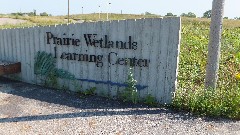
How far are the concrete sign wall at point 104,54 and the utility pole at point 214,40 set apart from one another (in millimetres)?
666

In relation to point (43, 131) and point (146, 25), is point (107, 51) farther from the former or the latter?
point (43, 131)

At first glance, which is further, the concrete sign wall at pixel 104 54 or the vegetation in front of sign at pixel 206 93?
the concrete sign wall at pixel 104 54

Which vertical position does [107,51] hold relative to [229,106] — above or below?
above

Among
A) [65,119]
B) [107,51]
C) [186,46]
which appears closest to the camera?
[65,119]

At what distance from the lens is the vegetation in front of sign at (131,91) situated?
7188mm

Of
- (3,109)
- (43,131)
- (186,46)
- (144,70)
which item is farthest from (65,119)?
(186,46)

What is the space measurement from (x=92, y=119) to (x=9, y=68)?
13.2ft

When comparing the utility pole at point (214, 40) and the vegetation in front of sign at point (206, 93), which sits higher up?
the utility pole at point (214, 40)

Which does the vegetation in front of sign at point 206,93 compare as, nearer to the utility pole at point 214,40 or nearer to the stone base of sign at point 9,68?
the utility pole at point 214,40

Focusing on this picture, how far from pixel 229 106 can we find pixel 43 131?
352 cm

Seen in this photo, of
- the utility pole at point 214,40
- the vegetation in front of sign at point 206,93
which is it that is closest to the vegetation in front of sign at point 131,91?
the vegetation in front of sign at point 206,93

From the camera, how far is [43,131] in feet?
18.8

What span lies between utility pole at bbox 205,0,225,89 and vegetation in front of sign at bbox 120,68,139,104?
1.56m

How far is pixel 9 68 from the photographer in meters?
9.16
